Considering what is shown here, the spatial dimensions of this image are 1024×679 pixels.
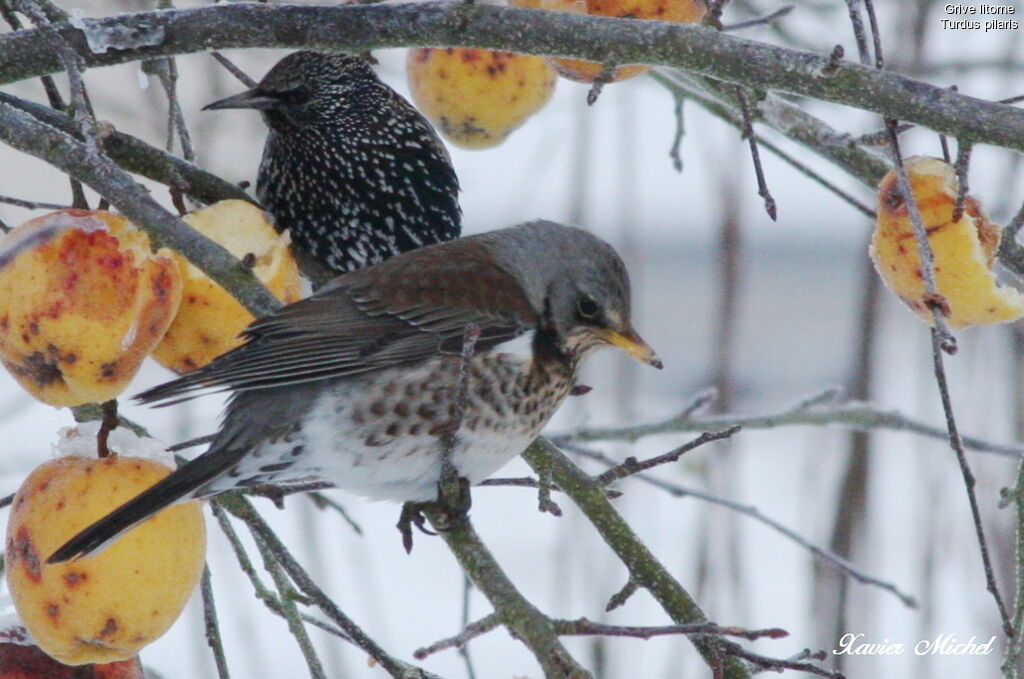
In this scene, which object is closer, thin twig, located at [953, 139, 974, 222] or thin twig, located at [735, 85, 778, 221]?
thin twig, located at [953, 139, 974, 222]

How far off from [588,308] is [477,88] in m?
0.64

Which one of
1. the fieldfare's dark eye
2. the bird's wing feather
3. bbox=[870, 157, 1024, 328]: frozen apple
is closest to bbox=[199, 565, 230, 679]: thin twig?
the bird's wing feather

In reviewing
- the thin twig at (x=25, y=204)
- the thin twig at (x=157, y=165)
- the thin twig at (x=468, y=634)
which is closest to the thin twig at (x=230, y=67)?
the thin twig at (x=157, y=165)

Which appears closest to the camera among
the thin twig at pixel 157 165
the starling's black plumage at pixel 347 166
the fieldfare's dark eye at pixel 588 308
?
the thin twig at pixel 157 165

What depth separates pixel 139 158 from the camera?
241 centimetres

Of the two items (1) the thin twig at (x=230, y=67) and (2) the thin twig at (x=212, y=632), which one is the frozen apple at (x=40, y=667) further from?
(1) the thin twig at (x=230, y=67)

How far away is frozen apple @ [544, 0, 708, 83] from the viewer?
7.98 feet

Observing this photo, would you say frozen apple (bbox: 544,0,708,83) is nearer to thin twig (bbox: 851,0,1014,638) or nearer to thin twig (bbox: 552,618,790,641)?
thin twig (bbox: 851,0,1014,638)

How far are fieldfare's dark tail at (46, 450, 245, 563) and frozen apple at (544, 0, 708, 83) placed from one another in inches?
39.9

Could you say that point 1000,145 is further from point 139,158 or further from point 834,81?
point 139,158

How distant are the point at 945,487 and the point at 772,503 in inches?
137

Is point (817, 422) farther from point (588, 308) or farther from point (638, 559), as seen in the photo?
point (638, 559)

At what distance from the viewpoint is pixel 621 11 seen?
247 centimetres

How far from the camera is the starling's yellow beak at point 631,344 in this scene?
2.46m
